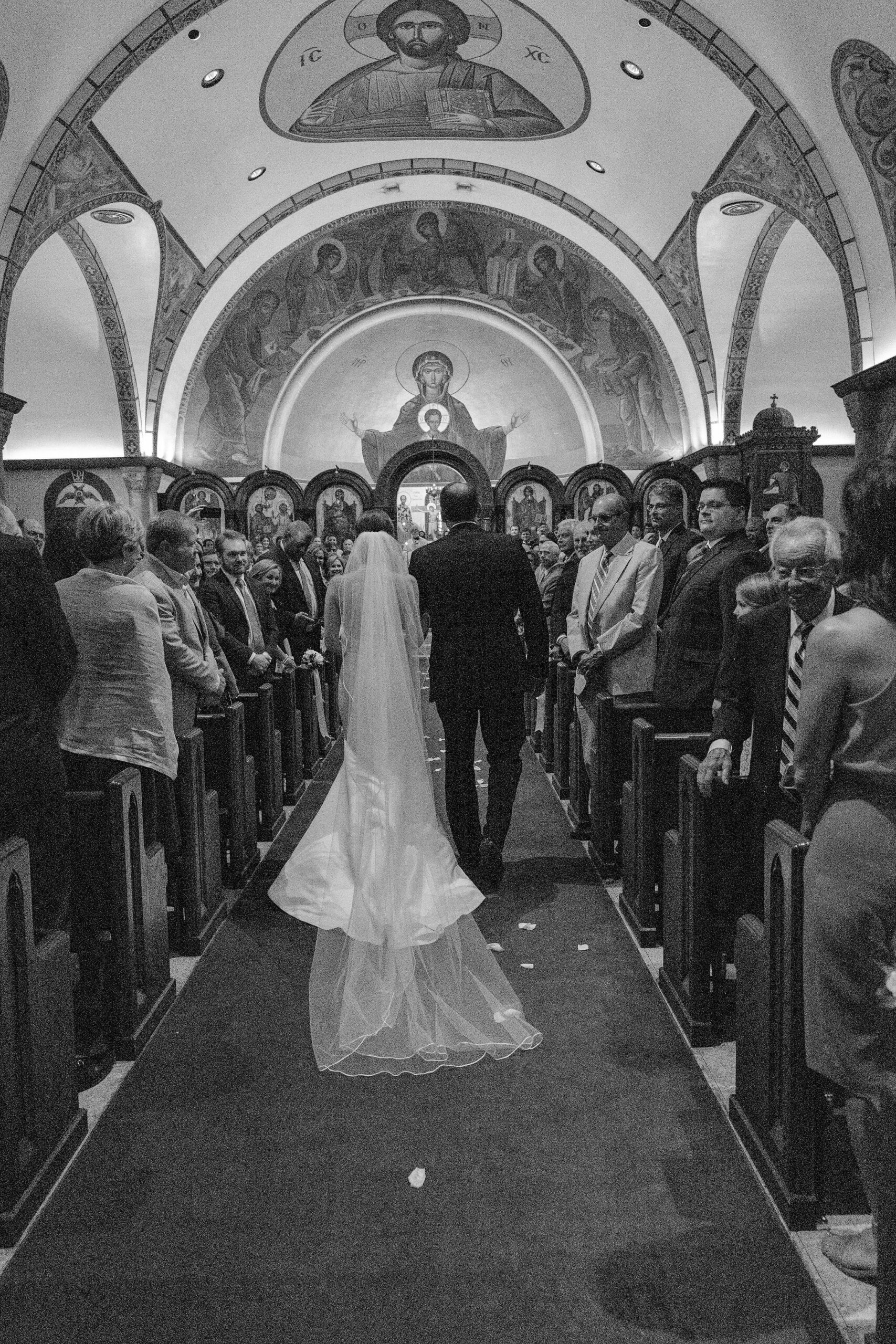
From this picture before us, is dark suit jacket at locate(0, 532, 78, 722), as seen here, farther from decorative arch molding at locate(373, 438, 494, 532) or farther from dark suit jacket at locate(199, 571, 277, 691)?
decorative arch molding at locate(373, 438, 494, 532)

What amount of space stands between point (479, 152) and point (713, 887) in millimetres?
15162

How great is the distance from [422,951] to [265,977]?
662 mm

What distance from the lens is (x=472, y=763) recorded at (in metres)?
5.49

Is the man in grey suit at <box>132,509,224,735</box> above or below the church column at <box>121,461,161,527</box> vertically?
below

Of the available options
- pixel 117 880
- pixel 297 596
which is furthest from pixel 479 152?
pixel 117 880

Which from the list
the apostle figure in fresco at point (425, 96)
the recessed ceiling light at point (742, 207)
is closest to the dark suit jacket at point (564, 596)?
the recessed ceiling light at point (742, 207)

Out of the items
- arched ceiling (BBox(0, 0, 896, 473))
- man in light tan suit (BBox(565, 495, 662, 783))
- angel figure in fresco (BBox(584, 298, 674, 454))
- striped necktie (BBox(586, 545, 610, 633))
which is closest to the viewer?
man in light tan suit (BBox(565, 495, 662, 783))

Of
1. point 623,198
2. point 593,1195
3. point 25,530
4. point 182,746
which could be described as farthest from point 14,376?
point 593,1195

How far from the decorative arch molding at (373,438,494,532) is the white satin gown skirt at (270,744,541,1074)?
14.5m

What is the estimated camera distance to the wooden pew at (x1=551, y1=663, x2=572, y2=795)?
24.2 ft

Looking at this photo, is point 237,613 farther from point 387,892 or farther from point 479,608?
point 387,892

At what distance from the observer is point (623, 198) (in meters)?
16.1

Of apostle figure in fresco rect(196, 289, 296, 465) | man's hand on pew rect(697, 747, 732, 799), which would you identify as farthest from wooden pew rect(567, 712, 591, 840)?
apostle figure in fresco rect(196, 289, 296, 465)

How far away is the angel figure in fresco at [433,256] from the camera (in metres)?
18.8
